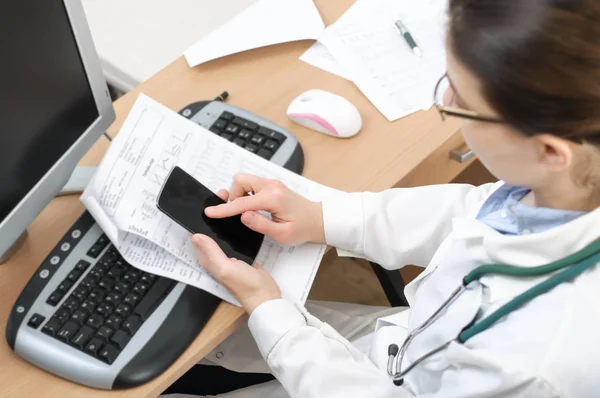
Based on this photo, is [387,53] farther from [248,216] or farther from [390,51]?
[248,216]

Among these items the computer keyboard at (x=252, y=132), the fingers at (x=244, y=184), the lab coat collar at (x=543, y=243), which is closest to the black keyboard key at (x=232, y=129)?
the computer keyboard at (x=252, y=132)

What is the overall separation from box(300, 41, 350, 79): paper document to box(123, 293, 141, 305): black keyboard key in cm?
52

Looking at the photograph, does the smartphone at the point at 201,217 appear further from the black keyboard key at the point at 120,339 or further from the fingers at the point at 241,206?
the black keyboard key at the point at 120,339

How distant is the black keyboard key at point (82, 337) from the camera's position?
2.44 feet

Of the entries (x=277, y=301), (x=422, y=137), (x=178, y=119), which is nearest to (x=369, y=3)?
(x=422, y=137)

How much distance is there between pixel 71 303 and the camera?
777mm

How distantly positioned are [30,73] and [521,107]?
0.57 m

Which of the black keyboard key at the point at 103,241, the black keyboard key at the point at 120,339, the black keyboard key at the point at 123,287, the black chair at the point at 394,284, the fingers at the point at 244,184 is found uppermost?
the black keyboard key at the point at 103,241

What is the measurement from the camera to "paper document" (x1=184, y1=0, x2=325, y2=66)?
44.0 inches

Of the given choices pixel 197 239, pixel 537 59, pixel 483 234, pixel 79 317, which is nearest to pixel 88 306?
pixel 79 317

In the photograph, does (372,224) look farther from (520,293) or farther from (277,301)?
(520,293)

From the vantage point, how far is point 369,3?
1.19 m

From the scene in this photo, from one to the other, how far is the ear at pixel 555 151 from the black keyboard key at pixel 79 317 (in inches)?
21.7

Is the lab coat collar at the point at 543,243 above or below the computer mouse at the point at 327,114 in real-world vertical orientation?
below
